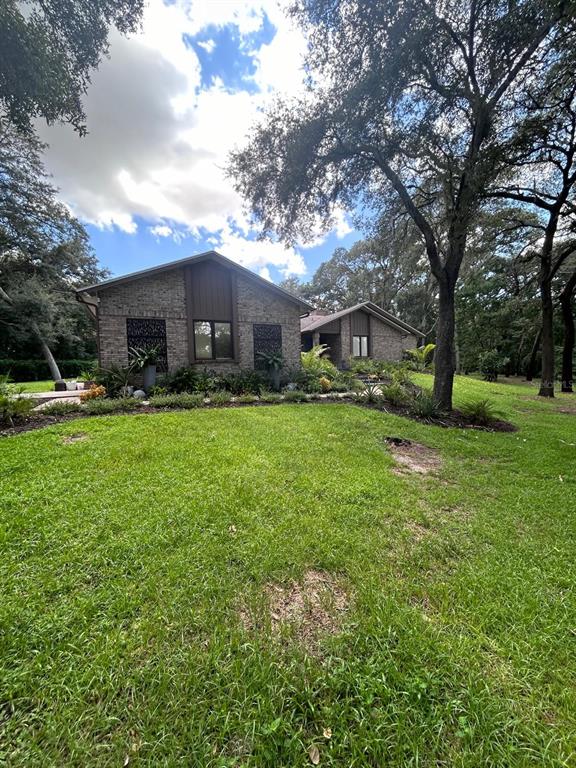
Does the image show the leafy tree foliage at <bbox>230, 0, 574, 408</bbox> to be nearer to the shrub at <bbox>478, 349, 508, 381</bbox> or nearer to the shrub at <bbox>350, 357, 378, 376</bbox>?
the shrub at <bbox>350, 357, 378, 376</bbox>

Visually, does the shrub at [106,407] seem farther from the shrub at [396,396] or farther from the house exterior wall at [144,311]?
the shrub at [396,396]

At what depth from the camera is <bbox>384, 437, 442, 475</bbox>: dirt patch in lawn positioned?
4.54 meters

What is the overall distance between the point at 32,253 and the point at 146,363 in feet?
61.9

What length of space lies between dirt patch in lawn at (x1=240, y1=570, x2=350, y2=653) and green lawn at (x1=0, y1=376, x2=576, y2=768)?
0.06 metres

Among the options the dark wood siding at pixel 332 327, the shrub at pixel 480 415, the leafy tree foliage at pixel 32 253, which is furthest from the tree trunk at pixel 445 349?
the leafy tree foliage at pixel 32 253

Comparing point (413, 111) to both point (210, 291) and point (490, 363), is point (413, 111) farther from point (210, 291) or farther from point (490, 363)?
point (490, 363)

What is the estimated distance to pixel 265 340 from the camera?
1209cm

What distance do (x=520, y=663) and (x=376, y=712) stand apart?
892 mm

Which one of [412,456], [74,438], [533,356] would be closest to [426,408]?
[412,456]

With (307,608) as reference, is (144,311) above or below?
above

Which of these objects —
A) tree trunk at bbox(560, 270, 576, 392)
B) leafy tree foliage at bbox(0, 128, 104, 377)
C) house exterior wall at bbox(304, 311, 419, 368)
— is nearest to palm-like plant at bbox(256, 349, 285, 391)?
house exterior wall at bbox(304, 311, 419, 368)

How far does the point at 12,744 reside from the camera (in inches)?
49.8

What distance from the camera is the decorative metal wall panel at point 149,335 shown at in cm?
996

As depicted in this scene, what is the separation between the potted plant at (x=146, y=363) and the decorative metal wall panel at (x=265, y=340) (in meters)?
3.80
